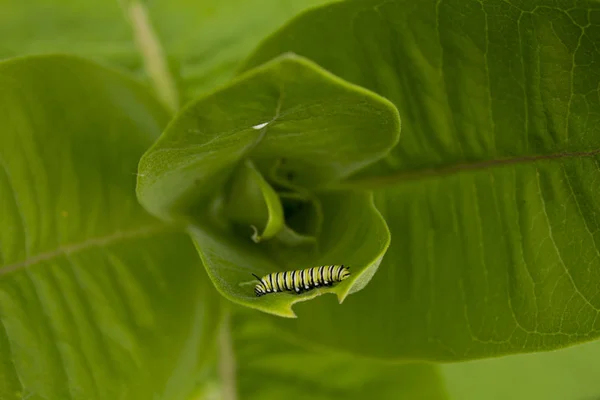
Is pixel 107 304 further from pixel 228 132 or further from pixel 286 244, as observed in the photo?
pixel 228 132

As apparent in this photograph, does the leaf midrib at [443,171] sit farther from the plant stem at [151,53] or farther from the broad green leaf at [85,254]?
the plant stem at [151,53]

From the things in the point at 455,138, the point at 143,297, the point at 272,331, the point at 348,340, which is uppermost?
the point at 455,138

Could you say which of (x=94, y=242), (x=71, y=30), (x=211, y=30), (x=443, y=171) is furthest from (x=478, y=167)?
(x=71, y=30)

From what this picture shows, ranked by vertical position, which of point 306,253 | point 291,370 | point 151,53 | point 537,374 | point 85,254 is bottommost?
point 537,374

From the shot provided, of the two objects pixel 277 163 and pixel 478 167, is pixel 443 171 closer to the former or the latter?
pixel 478 167

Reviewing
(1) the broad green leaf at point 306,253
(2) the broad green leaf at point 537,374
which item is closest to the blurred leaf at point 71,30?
(1) the broad green leaf at point 306,253

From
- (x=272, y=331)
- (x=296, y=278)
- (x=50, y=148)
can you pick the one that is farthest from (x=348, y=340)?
(x=50, y=148)

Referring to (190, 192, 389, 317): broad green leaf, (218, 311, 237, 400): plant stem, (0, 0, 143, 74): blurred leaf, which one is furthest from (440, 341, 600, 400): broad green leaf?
(0, 0, 143, 74): blurred leaf
